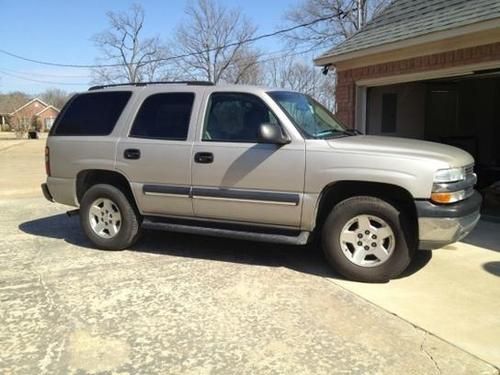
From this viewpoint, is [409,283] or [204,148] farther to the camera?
[204,148]

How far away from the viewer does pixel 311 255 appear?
20.1ft

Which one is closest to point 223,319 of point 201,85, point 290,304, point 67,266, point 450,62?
point 290,304

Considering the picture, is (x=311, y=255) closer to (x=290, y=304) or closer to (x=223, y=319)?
(x=290, y=304)

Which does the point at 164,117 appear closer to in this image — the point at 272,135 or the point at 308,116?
the point at 272,135

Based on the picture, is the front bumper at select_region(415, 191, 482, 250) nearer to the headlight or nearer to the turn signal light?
the turn signal light

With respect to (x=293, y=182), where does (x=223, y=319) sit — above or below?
below

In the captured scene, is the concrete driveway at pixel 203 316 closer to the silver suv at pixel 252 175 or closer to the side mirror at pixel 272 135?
the silver suv at pixel 252 175

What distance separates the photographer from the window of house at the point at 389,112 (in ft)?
35.8

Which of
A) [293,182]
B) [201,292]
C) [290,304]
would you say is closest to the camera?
[290,304]

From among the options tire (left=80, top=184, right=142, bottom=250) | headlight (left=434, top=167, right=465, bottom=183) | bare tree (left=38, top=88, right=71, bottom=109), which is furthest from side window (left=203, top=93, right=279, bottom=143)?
bare tree (left=38, top=88, right=71, bottom=109)

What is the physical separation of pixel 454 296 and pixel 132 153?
3.84 metres

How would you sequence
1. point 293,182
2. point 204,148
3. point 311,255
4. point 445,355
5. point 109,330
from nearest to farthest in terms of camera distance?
1. point 445,355
2. point 109,330
3. point 293,182
4. point 204,148
5. point 311,255

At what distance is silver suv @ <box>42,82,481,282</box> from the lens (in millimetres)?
4855

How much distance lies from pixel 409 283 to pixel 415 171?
3.86ft
